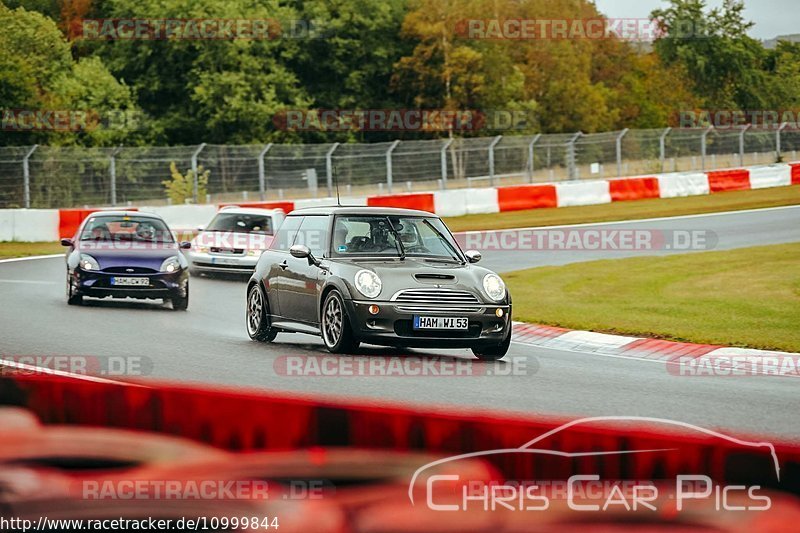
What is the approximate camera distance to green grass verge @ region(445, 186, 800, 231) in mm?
33438

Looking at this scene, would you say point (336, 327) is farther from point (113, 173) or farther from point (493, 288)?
point (113, 173)

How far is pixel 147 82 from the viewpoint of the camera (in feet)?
230

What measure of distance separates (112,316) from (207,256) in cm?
696

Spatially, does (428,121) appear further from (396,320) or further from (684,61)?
(396,320)

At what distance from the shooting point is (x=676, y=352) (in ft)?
43.3

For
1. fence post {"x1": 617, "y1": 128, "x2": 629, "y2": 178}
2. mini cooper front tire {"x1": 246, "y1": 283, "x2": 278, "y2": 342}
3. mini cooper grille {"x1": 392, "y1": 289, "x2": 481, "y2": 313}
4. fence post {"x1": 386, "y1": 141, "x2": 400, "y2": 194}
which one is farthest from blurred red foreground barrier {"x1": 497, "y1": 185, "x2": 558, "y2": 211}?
mini cooper grille {"x1": 392, "y1": 289, "x2": 481, "y2": 313}

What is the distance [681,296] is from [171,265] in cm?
718

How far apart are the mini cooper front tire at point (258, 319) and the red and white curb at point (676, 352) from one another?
2921 mm

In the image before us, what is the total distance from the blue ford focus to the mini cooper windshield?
202 inches

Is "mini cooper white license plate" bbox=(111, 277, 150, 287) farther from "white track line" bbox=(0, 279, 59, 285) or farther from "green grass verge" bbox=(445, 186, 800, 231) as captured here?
"green grass verge" bbox=(445, 186, 800, 231)

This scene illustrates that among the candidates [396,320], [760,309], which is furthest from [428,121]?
[396,320]

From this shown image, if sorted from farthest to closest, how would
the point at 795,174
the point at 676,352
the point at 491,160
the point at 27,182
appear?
the point at 795,174 → the point at 491,160 → the point at 27,182 → the point at 676,352

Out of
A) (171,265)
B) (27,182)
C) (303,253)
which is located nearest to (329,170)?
(27,182)

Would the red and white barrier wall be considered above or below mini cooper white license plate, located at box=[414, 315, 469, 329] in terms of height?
above
